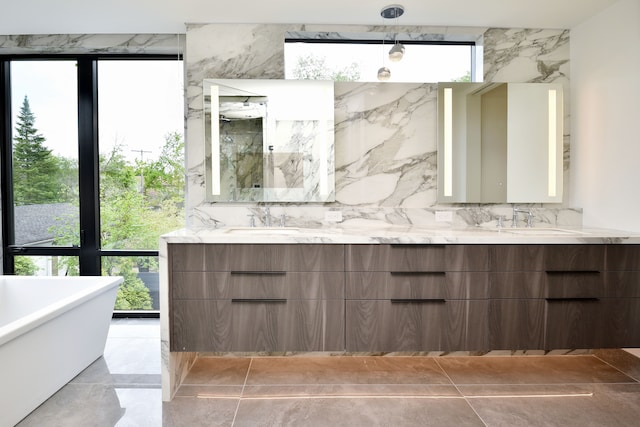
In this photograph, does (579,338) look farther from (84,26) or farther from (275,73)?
(84,26)

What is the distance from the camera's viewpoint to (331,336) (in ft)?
7.34

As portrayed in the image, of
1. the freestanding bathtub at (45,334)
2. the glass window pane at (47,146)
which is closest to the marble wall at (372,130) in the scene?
the freestanding bathtub at (45,334)

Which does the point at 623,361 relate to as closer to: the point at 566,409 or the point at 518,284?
the point at 566,409

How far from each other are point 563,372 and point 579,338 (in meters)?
0.36

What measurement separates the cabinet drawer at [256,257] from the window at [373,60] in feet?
4.84

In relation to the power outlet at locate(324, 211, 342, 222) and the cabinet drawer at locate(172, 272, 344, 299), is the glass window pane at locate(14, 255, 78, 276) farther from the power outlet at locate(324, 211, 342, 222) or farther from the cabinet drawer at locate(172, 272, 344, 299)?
the power outlet at locate(324, 211, 342, 222)

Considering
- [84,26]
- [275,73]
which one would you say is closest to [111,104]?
[84,26]

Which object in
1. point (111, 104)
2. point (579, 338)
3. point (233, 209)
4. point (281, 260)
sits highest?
point (111, 104)

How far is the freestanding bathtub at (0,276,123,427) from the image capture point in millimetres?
1846

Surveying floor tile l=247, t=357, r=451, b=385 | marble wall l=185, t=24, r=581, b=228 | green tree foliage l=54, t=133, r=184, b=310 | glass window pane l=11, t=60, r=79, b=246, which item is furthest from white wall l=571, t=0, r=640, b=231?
glass window pane l=11, t=60, r=79, b=246

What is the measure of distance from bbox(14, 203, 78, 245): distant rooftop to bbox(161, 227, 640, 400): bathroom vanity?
1.92 meters

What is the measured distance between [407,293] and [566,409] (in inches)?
40.3

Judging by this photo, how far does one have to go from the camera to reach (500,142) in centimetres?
282

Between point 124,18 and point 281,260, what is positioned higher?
point 124,18
